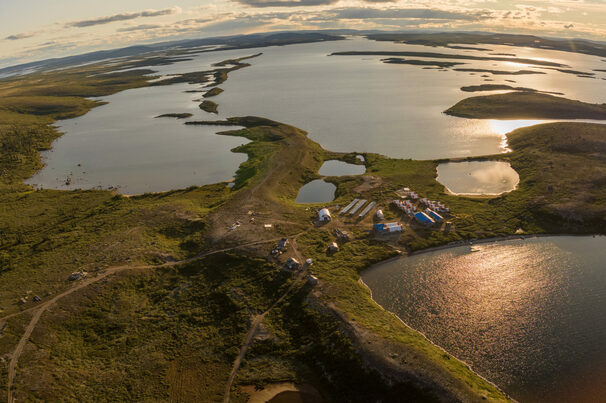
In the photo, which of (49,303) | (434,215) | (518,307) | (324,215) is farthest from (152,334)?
(434,215)

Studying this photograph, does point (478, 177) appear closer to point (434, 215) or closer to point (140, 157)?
point (434, 215)

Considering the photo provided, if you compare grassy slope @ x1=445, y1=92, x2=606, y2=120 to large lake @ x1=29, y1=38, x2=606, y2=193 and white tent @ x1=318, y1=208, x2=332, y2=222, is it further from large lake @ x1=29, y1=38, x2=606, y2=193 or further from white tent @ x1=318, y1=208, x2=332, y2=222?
white tent @ x1=318, y1=208, x2=332, y2=222

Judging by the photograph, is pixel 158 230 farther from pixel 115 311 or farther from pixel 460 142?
pixel 460 142

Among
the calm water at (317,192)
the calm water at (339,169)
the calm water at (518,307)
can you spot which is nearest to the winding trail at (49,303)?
the calm water at (518,307)

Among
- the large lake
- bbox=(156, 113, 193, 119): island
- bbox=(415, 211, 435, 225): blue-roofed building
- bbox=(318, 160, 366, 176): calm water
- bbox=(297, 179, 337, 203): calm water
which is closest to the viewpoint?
bbox=(415, 211, 435, 225): blue-roofed building

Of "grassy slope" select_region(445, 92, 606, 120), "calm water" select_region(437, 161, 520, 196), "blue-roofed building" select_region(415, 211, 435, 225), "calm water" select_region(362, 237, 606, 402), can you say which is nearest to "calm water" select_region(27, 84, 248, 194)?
"blue-roofed building" select_region(415, 211, 435, 225)

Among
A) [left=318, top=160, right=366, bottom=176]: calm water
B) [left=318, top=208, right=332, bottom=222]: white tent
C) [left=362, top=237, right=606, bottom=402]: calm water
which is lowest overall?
[left=362, top=237, right=606, bottom=402]: calm water
